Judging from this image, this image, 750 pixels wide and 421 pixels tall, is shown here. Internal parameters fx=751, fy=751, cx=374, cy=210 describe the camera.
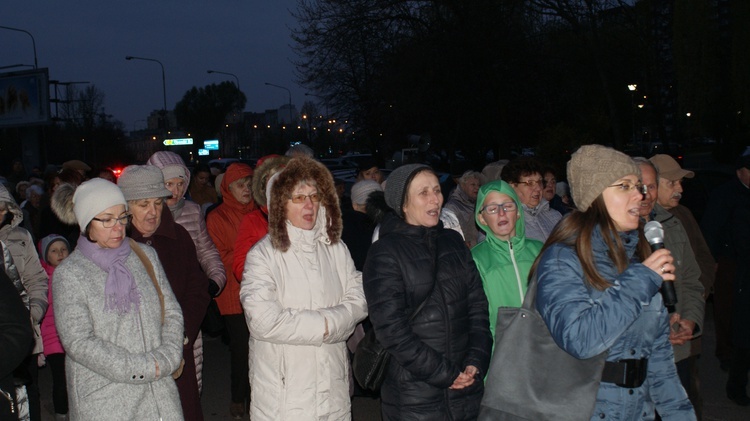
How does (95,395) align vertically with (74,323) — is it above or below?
below

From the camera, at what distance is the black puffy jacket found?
380 cm

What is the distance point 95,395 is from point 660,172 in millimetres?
4120

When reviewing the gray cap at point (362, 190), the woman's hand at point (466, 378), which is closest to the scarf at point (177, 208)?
the gray cap at point (362, 190)

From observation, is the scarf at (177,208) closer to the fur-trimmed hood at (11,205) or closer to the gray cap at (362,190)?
the fur-trimmed hood at (11,205)

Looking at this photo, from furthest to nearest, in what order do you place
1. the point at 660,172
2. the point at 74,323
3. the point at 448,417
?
the point at 660,172 < the point at 448,417 < the point at 74,323

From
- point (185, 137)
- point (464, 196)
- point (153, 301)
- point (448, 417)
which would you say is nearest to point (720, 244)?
point (464, 196)

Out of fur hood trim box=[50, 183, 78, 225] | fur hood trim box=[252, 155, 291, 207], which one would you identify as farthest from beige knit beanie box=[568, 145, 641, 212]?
fur hood trim box=[50, 183, 78, 225]

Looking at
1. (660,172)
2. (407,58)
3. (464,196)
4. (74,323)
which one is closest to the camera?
(74,323)

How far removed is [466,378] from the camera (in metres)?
3.89

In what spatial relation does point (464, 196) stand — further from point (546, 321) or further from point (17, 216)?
point (546, 321)

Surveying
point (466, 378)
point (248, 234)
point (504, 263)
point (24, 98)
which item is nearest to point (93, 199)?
point (248, 234)

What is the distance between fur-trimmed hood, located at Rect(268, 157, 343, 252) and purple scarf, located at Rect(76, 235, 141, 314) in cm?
81

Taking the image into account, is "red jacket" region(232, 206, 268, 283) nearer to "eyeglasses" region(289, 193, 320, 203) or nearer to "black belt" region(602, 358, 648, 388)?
"eyeglasses" region(289, 193, 320, 203)

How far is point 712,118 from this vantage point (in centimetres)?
6825
